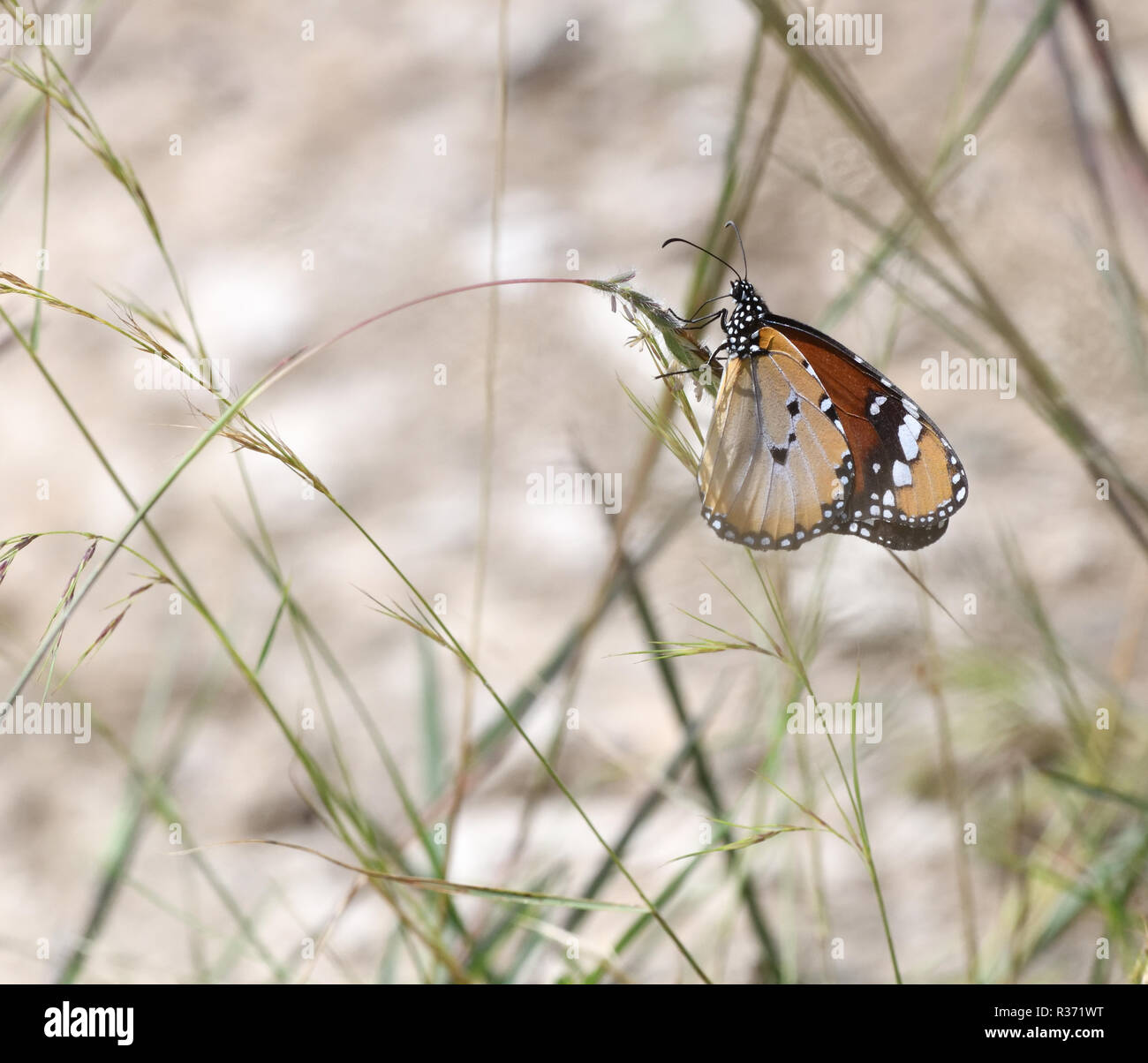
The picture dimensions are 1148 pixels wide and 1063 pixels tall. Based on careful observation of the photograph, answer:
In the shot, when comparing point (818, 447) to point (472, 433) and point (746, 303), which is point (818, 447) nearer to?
point (746, 303)

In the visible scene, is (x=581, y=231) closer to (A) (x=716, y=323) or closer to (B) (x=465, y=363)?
(B) (x=465, y=363)

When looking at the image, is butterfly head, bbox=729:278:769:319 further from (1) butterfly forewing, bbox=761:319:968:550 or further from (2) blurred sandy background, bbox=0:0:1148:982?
(2) blurred sandy background, bbox=0:0:1148:982

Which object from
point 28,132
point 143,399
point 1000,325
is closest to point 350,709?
point 143,399

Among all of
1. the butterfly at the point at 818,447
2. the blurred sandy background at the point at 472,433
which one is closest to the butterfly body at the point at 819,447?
the butterfly at the point at 818,447

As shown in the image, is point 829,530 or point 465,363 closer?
point 829,530

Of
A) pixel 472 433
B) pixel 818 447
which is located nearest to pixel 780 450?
pixel 818 447

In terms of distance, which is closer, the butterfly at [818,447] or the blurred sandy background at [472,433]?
the butterfly at [818,447]

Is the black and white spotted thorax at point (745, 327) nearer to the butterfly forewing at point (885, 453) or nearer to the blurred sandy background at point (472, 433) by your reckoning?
the butterfly forewing at point (885, 453)
